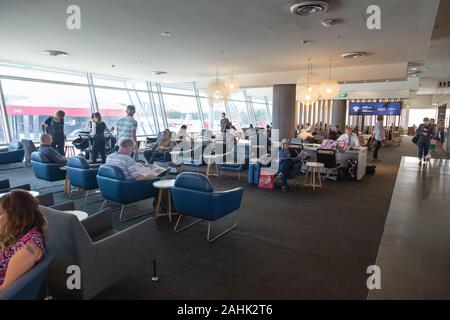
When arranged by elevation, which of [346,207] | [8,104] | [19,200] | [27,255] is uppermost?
[8,104]

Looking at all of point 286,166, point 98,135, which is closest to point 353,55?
point 286,166

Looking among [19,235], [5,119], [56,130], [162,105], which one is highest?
[162,105]

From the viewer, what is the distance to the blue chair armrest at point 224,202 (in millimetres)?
3718

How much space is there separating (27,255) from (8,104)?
974 cm

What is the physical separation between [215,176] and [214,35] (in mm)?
3658

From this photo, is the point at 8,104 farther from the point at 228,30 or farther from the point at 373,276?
the point at 373,276

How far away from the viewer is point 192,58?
803 cm

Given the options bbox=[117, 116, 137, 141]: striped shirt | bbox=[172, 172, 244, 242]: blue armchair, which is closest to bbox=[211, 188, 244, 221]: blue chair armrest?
bbox=[172, 172, 244, 242]: blue armchair

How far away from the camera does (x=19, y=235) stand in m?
1.84

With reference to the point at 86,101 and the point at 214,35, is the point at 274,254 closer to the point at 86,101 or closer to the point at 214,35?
the point at 214,35

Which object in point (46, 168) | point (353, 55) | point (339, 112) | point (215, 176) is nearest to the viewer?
point (46, 168)

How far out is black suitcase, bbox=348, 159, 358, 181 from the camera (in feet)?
25.1
